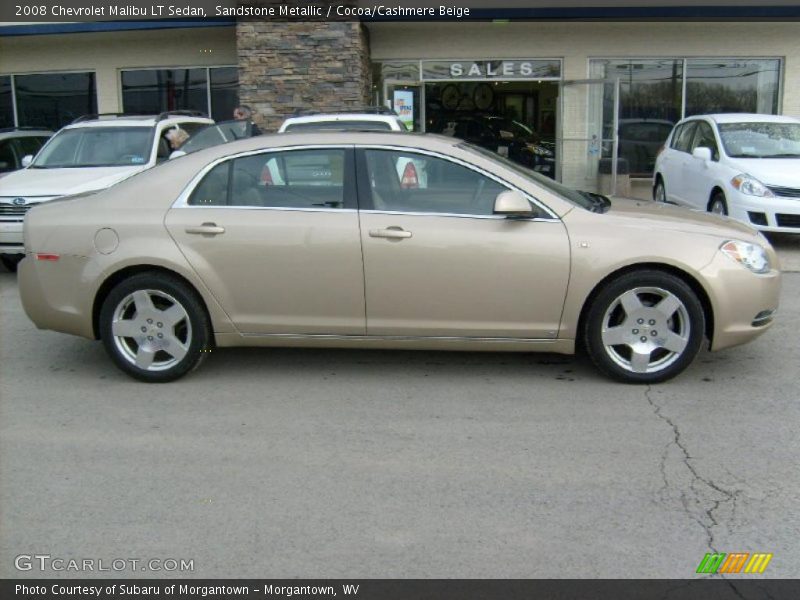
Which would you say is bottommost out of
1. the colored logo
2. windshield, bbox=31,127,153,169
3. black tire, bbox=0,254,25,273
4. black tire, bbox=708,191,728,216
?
the colored logo

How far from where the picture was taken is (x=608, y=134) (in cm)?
1623

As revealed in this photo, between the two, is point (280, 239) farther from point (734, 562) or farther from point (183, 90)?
point (183, 90)

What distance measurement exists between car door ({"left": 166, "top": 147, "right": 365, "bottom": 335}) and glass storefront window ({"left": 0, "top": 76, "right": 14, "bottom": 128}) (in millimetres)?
14514

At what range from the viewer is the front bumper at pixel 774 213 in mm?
9703

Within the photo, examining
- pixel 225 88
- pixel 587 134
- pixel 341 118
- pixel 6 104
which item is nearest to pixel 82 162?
pixel 341 118

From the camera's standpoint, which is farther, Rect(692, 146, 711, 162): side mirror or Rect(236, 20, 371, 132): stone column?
Rect(236, 20, 371, 132): stone column

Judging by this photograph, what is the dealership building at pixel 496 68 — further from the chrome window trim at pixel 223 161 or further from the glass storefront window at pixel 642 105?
the chrome window trim at pixel 223 161

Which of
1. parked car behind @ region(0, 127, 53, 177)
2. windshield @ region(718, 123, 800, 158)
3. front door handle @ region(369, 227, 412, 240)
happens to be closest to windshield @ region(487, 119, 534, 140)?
windshield @ region(718, 123, 800, 158)

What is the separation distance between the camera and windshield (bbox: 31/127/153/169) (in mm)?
10266

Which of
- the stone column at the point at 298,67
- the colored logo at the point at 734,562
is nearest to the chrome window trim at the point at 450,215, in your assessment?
the colored logo at the point at 734,562

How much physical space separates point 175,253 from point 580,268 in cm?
266

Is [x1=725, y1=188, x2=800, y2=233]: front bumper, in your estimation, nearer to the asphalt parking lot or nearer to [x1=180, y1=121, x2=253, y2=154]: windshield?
the asphalt parking lot

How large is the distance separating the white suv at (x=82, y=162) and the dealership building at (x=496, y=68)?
401cm

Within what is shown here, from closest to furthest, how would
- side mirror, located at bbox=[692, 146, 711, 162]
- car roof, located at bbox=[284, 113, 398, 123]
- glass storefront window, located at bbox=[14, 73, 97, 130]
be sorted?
car roof, located at bbox=[284, 113, 398, 123] < side mirror, located at bbox=[692, 146, 711, 162] < glass storefront window, located at bbox=[14, 73, 97, 130]
